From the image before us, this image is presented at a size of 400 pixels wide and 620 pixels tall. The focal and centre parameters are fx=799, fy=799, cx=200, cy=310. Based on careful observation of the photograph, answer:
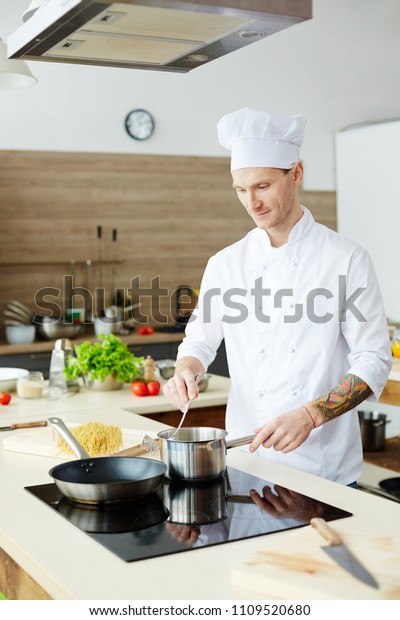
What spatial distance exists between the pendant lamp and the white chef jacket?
148cm

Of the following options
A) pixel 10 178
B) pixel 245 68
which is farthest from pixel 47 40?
pixel 245 68

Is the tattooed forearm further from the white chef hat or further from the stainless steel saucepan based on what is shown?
the white chef hat

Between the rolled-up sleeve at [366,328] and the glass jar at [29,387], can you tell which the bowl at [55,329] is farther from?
the rolled-up sleeve at [366,328]

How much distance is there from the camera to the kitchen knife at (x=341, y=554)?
126 centimetres

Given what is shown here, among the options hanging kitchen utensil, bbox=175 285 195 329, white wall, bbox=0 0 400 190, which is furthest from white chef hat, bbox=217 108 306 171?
hanging kitchen utensil, bbox=175 285 195 329

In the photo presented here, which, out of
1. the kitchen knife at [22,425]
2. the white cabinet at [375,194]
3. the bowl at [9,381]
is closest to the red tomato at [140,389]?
the bowl at [9,381]

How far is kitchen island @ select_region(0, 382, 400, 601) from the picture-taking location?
49.0 inches

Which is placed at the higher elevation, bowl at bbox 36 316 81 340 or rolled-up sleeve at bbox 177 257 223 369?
rolled-up sleeve at bbox 177 257 223 369

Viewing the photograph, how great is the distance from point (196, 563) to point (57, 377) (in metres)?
1.99

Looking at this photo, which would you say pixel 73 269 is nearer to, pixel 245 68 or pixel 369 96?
pixel 245 68

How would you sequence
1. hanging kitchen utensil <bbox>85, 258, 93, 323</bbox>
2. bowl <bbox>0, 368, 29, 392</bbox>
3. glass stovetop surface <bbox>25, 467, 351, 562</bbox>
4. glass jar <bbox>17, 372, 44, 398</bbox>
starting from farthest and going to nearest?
1. hanging kitchen utensil <bbox>85, 258, 93, 323</bbox>
2. bowl <bbox>0, 368, 29, 392</bbox>
3. glass jar <bbox>17, 372, 44, 398</bbox>
4. glass stovetop surface <bbox>25, 467, 351, 562</bbox>

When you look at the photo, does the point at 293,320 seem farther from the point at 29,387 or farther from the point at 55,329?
the point at 55,329

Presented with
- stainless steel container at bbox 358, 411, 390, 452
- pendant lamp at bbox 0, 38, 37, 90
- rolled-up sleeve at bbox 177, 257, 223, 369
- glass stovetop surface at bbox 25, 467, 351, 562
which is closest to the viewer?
glass stovetop surface at bbox 25, 467, 351, 562

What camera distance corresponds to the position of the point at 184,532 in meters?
1.52
